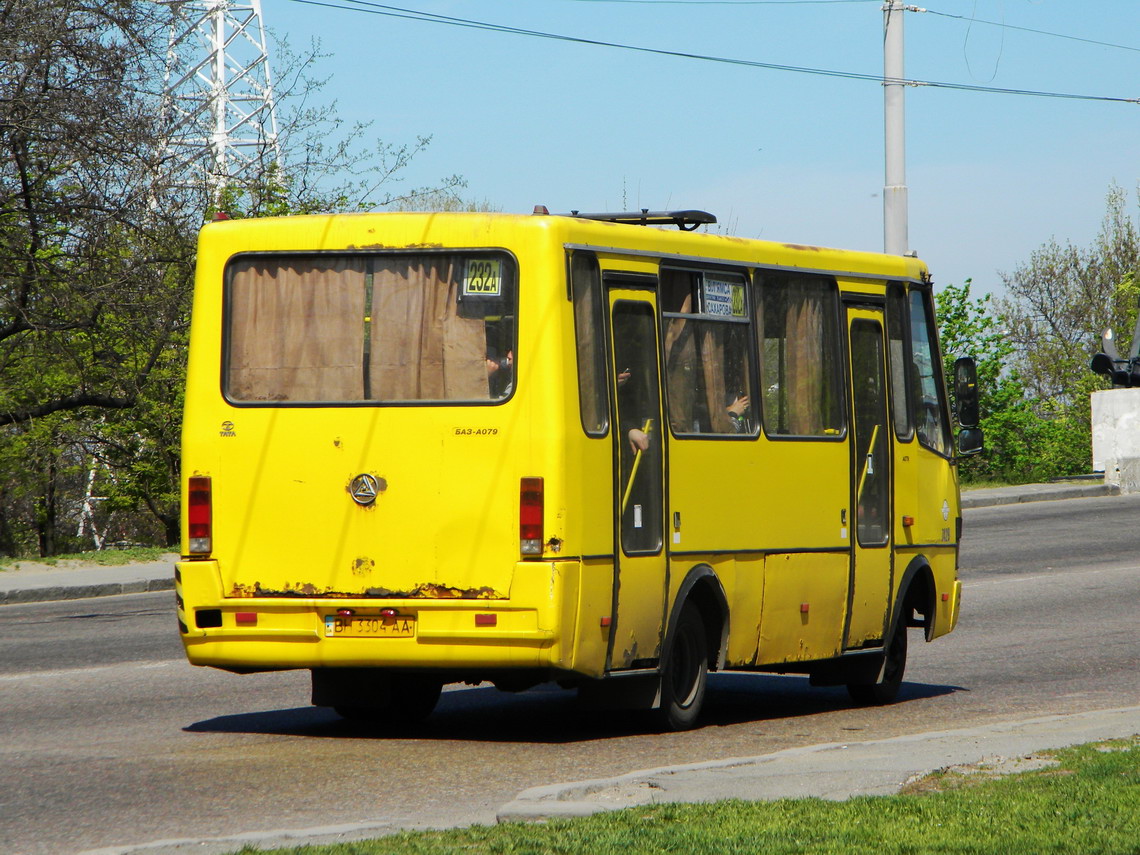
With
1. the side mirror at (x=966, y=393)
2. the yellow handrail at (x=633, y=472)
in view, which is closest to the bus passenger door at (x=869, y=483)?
the side mirror at (x=966, y=393)

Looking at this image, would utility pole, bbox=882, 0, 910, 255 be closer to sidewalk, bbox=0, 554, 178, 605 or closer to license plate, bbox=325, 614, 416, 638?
sidewalk, bbox=0, 554, 178, 605

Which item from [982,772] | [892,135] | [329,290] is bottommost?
[982,772]

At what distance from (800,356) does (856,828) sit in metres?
5.05

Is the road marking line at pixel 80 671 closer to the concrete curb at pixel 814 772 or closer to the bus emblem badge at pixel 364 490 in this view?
the bus emblem badge at pixel 364 490

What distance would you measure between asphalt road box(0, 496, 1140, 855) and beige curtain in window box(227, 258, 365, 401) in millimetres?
1895

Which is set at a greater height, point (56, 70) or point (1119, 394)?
point (56, 70)

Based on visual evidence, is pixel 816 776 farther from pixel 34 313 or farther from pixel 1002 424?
pixel 1002 424

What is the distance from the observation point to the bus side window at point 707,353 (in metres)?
9.82

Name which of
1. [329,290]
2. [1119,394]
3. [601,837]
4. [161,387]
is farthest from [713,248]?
[1119,394]

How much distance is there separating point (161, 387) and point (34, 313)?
5345mm

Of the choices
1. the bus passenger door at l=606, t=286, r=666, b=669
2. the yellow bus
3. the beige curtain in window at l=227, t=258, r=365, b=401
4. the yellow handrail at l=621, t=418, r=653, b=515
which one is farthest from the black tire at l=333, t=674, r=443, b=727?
the beige curtain in window at l=227, t=258, r=365, b=401

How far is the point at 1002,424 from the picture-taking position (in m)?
40.8

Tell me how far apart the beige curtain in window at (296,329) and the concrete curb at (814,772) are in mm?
2860

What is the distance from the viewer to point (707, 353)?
33.1 feet
